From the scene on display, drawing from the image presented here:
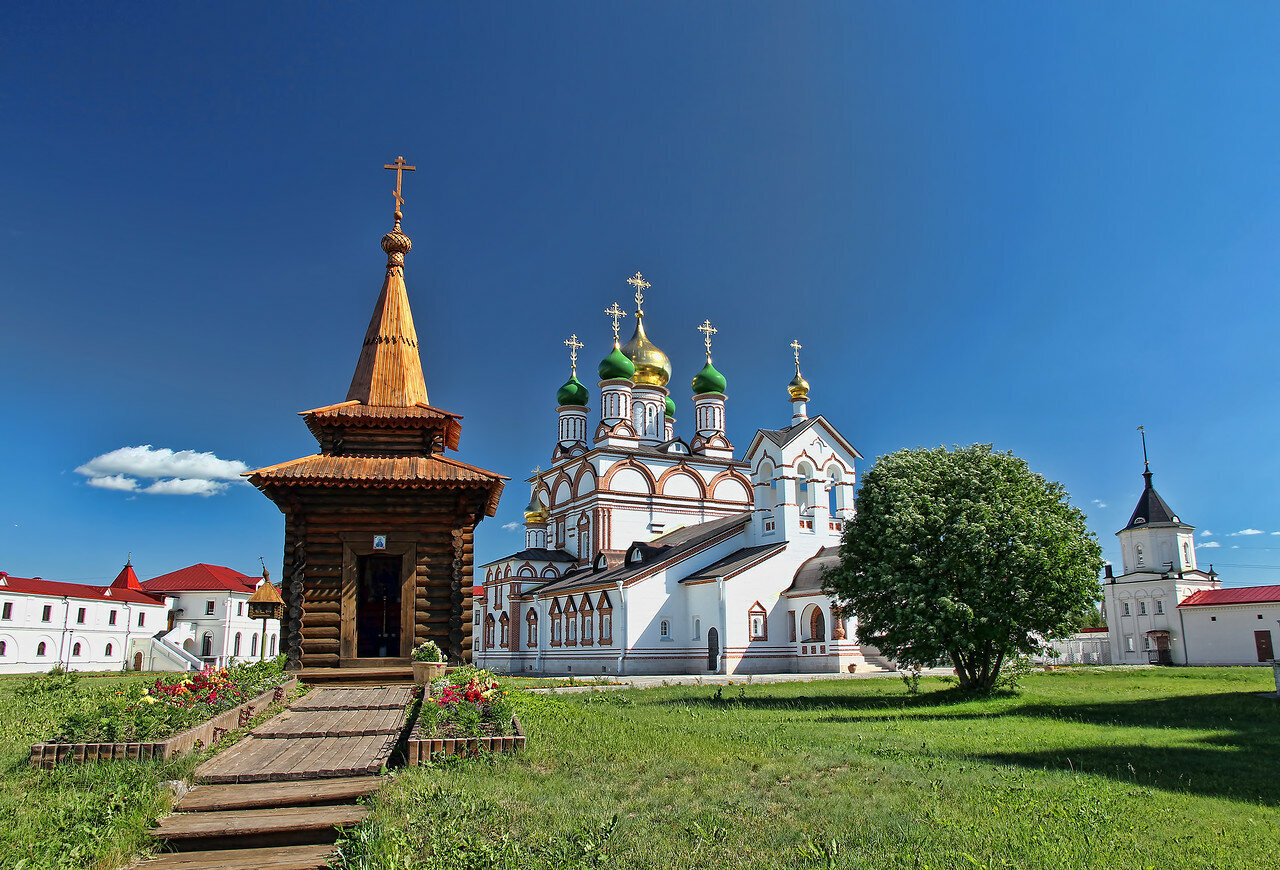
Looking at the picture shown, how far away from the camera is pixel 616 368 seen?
4703 cm

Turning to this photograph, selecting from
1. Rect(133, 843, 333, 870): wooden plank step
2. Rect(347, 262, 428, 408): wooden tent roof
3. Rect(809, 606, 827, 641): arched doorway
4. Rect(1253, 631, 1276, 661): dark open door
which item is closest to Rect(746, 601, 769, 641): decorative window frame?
Rect(809, 606, 827, 641): arched doorway

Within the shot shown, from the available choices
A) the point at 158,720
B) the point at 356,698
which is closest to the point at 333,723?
the point at 356,698

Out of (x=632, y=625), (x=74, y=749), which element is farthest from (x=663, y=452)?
(x=74, y=749)

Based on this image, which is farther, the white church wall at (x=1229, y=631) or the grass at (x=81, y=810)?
the white church wall at (x=1229, y=631)

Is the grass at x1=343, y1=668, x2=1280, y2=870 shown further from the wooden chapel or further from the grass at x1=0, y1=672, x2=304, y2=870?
the wooden chapel

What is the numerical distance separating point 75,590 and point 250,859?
50.5 meters

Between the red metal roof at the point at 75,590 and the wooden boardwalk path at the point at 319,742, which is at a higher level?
the red metal roof at the point at 75,590

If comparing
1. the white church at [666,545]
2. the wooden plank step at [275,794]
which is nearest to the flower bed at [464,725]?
the wooden plank step at [275,794]

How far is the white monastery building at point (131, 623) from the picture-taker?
4262 centimetres

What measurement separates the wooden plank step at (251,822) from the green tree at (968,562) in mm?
13397

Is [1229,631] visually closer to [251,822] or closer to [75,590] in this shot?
[251,822]

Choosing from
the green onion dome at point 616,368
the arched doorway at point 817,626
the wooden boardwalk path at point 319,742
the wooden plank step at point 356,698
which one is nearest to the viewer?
the wooden boardwalk path at point 319,742

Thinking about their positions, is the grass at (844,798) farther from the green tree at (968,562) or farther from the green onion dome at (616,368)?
the green onion dome at (616,368)

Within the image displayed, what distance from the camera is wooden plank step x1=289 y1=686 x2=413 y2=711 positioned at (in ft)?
38.4
